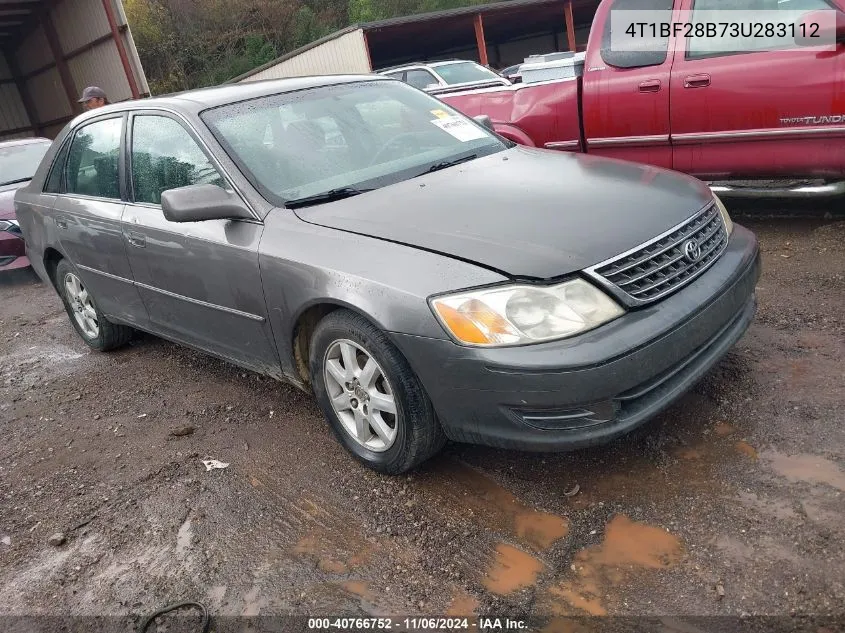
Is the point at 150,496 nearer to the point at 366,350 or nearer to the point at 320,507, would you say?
the point at 320,507

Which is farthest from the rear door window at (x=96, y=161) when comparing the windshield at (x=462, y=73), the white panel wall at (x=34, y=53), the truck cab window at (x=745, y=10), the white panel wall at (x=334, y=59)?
the white panel wall at (x=34, y=53)

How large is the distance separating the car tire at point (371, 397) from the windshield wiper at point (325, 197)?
55 centimetres

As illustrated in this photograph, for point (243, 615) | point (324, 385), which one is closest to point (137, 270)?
point (324, 385)

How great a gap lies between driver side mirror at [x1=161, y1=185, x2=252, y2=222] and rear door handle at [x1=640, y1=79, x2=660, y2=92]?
136 inches

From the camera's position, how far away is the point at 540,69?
5.87 m

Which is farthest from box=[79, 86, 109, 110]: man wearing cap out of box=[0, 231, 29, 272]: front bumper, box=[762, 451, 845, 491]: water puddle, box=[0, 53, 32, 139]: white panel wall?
box=[0, 53, 32, 139]: white panel wall

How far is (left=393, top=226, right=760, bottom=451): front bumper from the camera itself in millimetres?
2266

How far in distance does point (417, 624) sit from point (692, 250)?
1.70 meters

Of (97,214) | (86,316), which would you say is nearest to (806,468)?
(97,214)

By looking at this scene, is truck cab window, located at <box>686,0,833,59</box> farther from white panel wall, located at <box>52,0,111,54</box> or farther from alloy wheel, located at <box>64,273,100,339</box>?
white panel wall, located at <box>52,0,111,54</box>

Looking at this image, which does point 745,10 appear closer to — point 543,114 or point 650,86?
point 650,86

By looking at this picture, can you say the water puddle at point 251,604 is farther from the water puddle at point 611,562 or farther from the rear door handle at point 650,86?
the rear door handle at point 650,86

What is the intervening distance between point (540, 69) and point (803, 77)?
2114 mm

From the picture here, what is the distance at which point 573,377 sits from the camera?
2.25 metres
